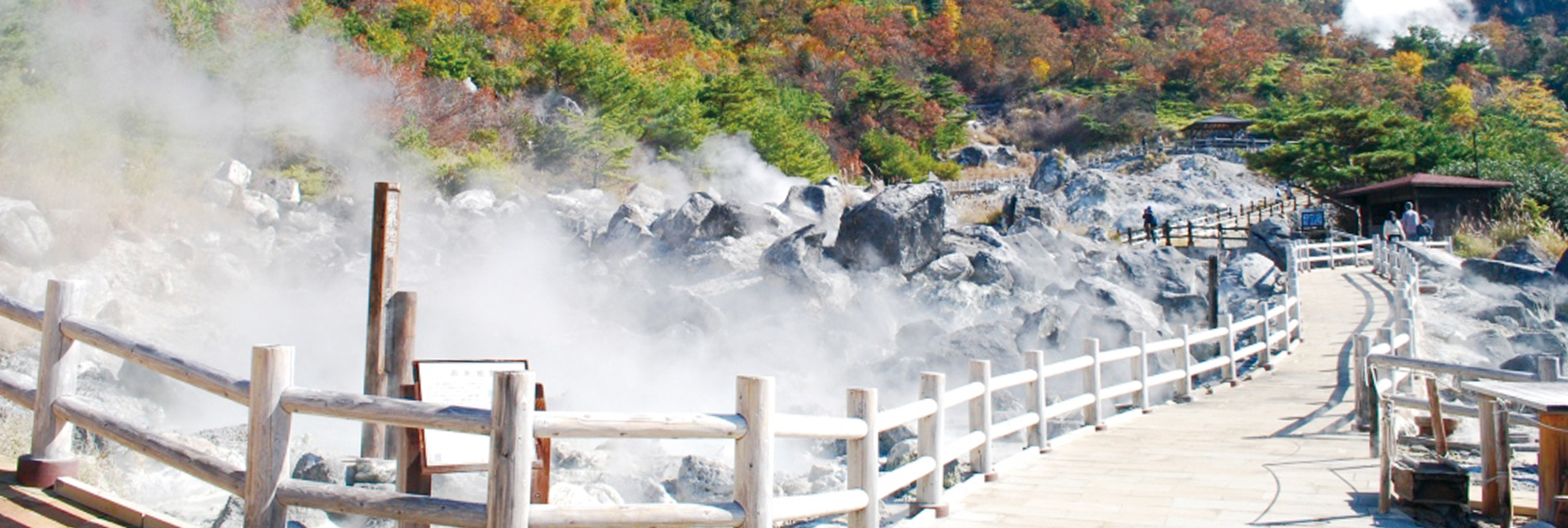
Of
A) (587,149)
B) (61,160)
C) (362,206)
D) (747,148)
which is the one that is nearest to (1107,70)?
(747,148)

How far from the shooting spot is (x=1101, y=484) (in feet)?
24.8

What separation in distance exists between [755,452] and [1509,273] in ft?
76.8

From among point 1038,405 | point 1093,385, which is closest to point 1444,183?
point 1093,385

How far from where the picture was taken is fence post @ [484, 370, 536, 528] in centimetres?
401

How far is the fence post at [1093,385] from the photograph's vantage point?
1048cm

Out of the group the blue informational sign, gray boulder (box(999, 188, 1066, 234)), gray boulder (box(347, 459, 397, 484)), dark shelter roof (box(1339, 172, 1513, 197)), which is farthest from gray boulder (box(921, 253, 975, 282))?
gray boulder (box(347, 459, 397, 484))

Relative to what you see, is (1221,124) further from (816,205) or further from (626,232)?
(626,232)

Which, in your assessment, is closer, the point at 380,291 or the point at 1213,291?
the point at 380,291

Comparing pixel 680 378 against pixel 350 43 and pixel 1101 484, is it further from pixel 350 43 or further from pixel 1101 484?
pixel 350 43

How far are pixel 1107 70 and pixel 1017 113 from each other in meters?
10.0

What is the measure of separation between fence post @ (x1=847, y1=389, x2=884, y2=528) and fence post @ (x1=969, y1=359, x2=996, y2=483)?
2.14 m

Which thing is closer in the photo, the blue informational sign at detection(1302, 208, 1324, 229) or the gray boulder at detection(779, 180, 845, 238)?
the gray boulder at detection(779, 180, 845, 238)

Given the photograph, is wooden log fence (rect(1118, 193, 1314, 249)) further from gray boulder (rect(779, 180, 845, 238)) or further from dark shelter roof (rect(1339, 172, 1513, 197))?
gray boulder (rect(779, 180, 845, 238))

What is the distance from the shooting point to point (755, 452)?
4617mm
